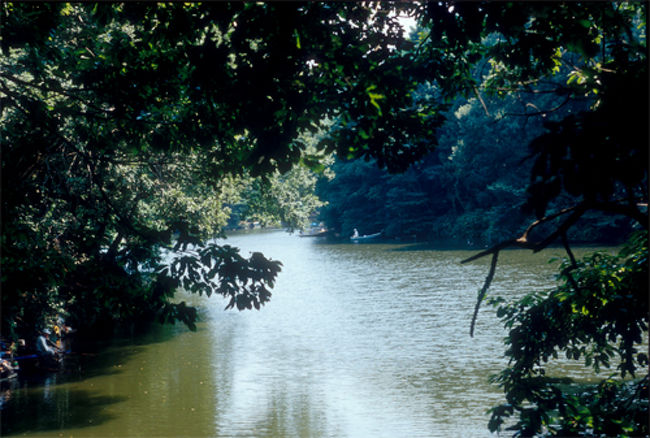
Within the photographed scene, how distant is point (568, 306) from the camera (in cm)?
845

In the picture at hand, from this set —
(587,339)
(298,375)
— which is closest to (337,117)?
(587,339)

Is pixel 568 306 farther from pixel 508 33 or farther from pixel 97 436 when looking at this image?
pixel 97 436

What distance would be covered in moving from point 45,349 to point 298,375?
25.9 ft

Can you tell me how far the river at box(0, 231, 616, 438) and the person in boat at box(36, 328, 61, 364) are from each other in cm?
100

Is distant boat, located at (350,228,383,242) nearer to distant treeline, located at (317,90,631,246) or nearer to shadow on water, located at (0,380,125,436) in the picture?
distant treeline, located at (317,90,631,246)

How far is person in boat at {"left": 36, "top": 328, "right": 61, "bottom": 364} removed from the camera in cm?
1856

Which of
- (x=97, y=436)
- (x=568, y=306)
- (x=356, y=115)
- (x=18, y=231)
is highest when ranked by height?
(x=356, y=115)

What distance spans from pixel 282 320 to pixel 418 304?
5.71m

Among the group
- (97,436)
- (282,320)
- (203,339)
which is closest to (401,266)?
(282,320)

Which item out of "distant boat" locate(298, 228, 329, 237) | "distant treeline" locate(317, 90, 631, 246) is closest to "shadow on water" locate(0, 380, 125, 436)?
"distant treeline" locate(317, 90, 631, 246)

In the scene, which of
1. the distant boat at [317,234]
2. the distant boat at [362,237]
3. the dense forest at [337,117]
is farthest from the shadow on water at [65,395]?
the distant boat at [317,234]

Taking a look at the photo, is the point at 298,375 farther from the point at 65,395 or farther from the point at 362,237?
the point at 362,237

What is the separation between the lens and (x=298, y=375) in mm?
16969

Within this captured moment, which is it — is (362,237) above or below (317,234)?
below
